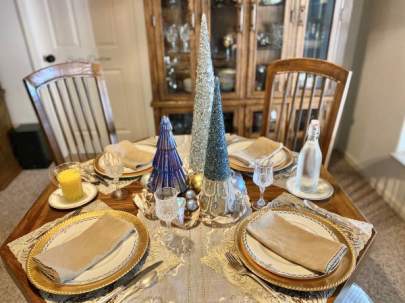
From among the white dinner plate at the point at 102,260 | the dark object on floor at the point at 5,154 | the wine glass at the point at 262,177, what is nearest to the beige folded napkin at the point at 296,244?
the wine glass at the point at 262,177

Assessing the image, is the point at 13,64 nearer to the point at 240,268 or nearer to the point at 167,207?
the point at 167,207

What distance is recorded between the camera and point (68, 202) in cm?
112

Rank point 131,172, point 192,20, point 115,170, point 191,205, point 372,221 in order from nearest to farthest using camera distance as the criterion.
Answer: point 191,205 → point 115,170 → point 131,172 → point 372,221 → point 192,20

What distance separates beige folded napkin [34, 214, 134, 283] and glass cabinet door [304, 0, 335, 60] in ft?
6.70

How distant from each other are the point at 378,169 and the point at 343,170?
0.32m

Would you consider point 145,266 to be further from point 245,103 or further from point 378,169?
point 378,169

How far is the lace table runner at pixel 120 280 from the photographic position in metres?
0.77

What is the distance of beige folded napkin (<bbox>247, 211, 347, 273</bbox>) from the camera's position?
798mm

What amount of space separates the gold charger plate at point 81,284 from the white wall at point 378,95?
6.41 ft

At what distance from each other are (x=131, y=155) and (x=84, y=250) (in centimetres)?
54

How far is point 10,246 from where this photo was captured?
0.93 meters

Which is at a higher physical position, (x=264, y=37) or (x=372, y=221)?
(x=264, y=37)

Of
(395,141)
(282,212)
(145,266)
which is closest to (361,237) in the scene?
(282,212)

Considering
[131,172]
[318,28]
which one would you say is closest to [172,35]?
[318,28]
